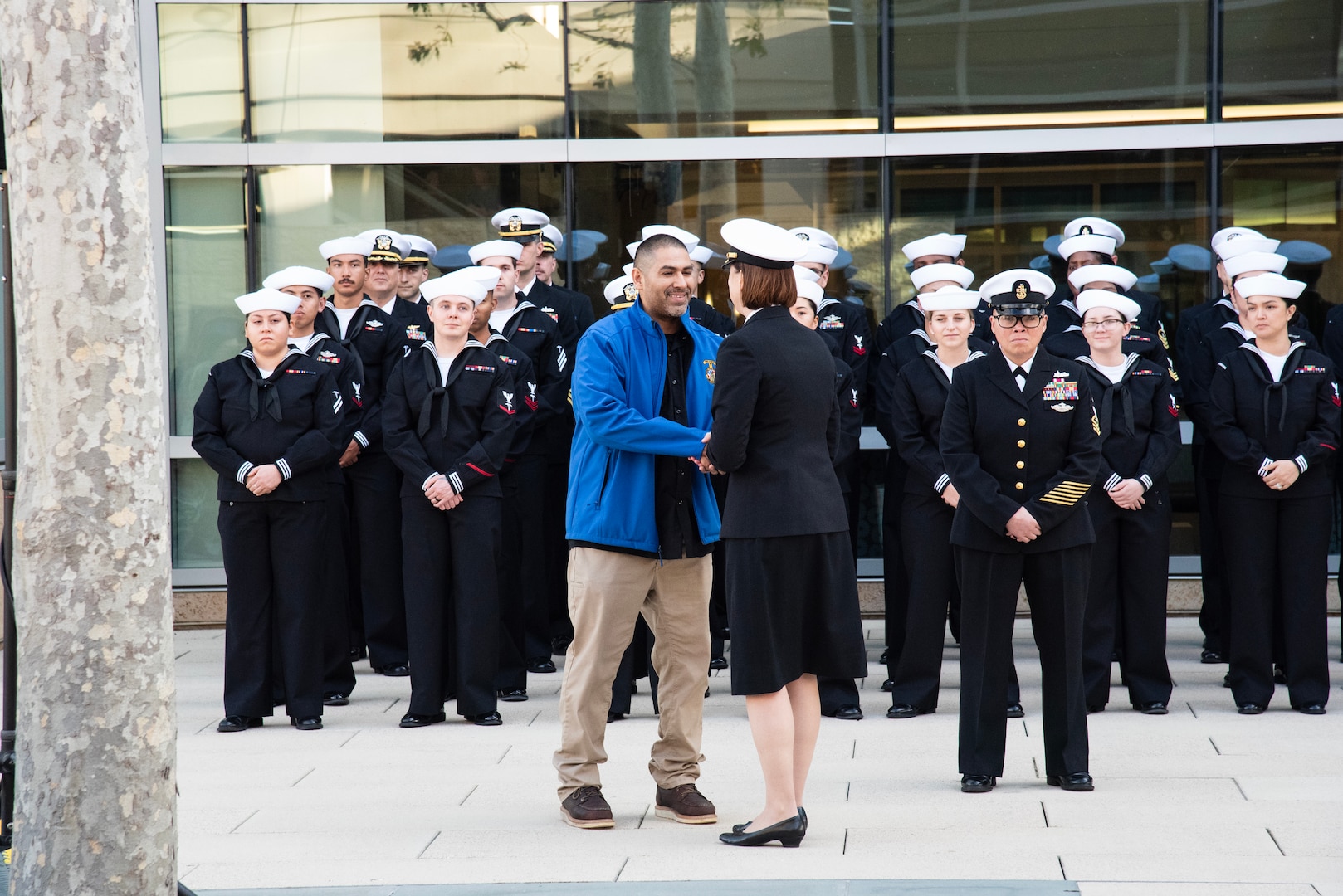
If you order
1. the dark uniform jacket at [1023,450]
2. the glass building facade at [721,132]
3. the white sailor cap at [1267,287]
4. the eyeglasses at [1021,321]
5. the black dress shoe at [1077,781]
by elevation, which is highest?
the glass building facade at [721,132]

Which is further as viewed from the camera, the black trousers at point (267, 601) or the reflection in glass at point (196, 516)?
the reflection in glass at point (196, 516)

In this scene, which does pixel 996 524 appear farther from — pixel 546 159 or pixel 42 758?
pixel 546 159

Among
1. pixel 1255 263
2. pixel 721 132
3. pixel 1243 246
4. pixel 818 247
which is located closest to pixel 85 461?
pixel 818 247

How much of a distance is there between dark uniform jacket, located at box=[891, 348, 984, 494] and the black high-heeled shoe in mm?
2545

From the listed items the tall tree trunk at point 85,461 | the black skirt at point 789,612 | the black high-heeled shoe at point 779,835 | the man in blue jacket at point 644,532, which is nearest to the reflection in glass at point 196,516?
the man in blue jacket at point 644,532

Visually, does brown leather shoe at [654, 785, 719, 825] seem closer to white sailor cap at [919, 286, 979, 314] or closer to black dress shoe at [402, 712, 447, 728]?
black dress shoe at [402, 712, 447, 728]

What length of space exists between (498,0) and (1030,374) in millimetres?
5999

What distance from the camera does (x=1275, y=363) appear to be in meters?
7.30

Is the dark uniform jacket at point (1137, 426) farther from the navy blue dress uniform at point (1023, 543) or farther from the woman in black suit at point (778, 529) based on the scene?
the woman in black suit at point (778, 529)

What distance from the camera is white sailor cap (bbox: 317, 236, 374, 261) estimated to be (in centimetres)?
871

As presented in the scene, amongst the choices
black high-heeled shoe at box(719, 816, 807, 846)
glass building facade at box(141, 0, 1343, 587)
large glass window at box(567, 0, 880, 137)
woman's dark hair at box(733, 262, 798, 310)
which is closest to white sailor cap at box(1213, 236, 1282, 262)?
A: glass building facade at box(141, 0, 1343, 587)

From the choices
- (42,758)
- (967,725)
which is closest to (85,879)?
(42,758)

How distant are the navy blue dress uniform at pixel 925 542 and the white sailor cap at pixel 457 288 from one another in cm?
203

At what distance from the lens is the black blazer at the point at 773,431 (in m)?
4.99
